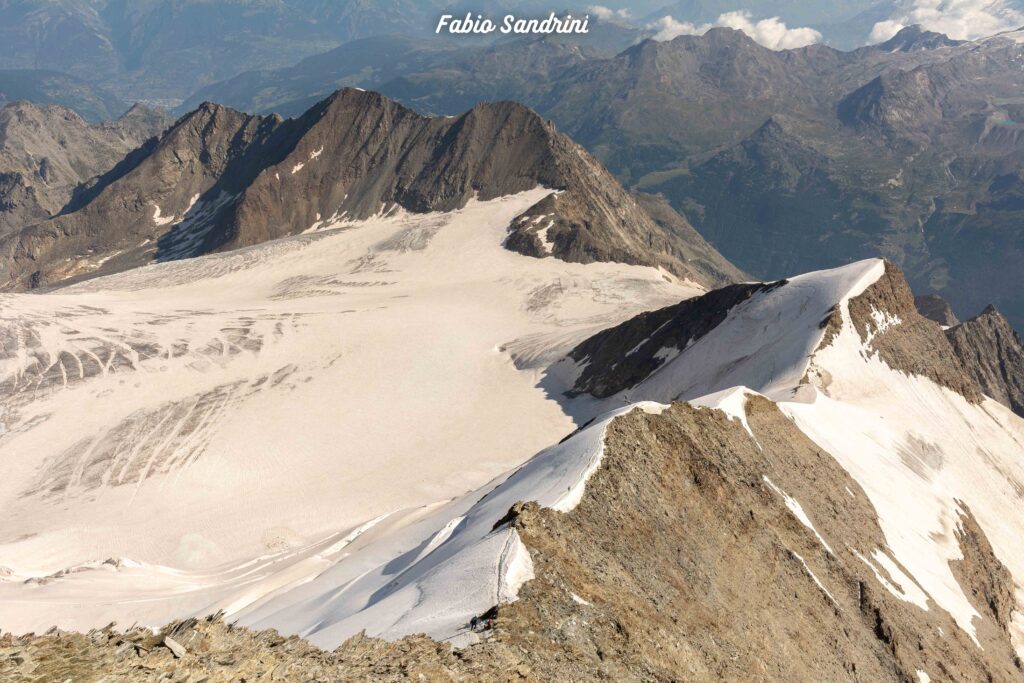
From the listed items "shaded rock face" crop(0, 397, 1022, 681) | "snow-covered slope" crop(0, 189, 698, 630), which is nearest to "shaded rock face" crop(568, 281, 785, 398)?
"snow-covered slope" crop(0, 189, 698, 630)

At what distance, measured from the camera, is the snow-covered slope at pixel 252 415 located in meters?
39.6

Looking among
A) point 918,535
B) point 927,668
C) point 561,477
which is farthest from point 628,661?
point 918,535

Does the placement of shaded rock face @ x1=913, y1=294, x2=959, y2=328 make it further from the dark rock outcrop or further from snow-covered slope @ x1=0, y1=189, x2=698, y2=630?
the dark rock outcrop

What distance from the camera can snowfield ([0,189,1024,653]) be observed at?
28.1m

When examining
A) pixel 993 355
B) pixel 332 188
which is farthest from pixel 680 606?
pixel 332 188

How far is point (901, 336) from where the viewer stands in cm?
5138

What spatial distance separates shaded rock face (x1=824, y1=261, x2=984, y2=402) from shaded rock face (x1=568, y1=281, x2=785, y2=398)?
26.9ft

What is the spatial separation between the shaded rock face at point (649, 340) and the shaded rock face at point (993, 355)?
42886mm

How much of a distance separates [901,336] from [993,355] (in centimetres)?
4933

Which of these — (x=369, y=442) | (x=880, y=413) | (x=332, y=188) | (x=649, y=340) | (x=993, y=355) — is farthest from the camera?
(x=332, y=188)

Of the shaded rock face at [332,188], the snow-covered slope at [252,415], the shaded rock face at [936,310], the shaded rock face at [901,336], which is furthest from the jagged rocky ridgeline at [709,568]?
the shaded rock face at [936,310]

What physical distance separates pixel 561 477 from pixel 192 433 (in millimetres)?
42604

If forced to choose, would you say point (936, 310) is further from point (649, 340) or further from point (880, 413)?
point (880, 413)

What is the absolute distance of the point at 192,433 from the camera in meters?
56.8
